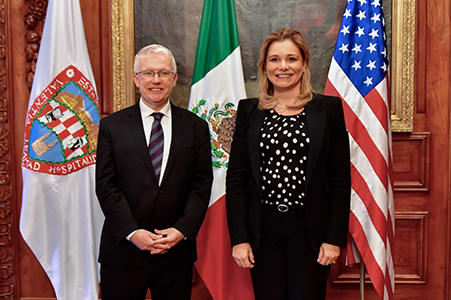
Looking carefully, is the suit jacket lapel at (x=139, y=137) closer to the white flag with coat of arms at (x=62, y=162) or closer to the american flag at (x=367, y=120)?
the white flag with coat of arms at (x=62, y=162)

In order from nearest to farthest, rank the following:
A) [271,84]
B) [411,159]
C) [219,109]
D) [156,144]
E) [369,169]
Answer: [156,144] → [271,84] → [369,169] → [219,109] → [411,159]

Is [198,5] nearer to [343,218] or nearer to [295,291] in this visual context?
[343,218]

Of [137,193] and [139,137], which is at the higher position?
[139,137]

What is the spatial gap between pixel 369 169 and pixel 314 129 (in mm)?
855

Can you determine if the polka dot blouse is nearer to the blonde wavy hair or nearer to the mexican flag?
the blonde wavy hair

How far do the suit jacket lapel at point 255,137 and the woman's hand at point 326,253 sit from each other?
1.39 ft

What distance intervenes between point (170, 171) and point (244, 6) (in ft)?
5.21

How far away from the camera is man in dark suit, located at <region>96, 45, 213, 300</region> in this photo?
1747 millimetres

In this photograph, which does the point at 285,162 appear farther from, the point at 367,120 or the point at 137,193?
the point at 367,120

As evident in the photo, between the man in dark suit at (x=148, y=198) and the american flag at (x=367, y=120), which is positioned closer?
the man in dark suit at (x=148, y=198)

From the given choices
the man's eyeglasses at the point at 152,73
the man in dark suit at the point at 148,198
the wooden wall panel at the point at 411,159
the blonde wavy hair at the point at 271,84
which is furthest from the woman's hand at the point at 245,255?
the wooden wall panel at the point at 411,159

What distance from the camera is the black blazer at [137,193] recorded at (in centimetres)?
→ 175

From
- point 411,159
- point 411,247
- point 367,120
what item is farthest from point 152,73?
point 411,247

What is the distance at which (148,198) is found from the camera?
1758mm
